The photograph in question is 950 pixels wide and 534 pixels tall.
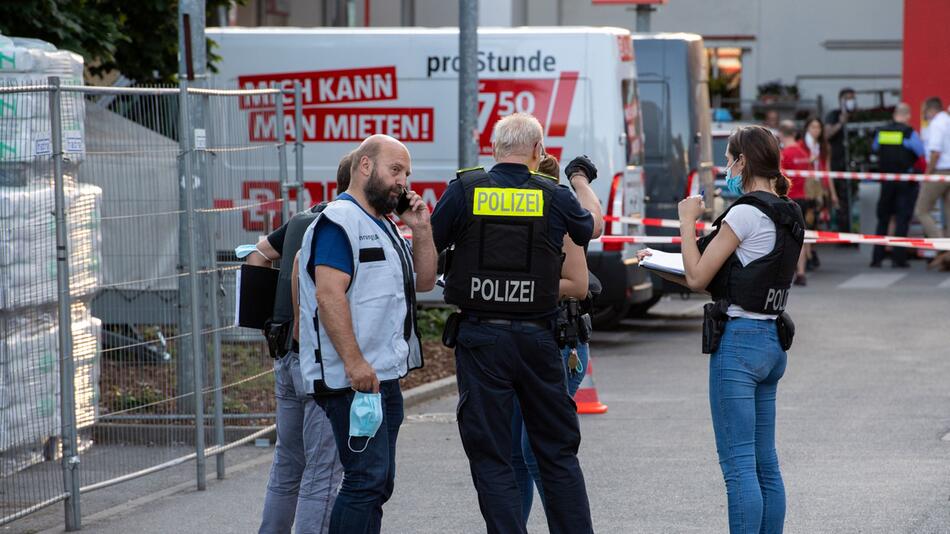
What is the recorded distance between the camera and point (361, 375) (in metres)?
5.31

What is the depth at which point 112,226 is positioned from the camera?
7.94 m

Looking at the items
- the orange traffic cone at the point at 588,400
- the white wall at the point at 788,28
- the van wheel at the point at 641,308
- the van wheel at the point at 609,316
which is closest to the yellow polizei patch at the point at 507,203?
the orange traffic cone at the point at 588,400

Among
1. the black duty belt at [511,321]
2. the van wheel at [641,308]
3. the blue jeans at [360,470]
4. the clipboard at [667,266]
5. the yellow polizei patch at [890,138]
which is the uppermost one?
the clipboard at [667,266]

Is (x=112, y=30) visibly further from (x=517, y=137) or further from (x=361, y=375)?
(x=361, y=375)

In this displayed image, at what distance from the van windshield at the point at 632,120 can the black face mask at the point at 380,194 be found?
26.0 feet

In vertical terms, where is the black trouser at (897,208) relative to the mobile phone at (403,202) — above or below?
below

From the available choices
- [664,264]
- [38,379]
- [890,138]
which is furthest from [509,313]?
[890,138]

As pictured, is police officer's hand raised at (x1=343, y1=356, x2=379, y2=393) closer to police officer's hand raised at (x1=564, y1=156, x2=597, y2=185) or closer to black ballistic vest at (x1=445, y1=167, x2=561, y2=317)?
black ballistic vest at (x1=445, y1=167, x2=561, y2=317)

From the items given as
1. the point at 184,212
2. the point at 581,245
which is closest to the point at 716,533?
the point at 581,245

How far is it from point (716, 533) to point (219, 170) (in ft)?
11.2

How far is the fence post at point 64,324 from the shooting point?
22.6ft

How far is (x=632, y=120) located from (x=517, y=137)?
7629 mm

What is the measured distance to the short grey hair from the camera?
19.8 ft

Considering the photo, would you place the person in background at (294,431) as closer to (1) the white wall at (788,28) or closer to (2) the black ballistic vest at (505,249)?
(2) the black ballistic vest at (505,249)
